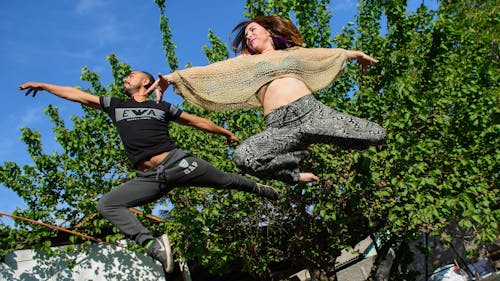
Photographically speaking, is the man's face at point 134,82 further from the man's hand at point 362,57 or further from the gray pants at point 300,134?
the man's hand at point 362,57

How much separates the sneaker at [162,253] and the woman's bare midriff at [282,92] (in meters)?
1.35

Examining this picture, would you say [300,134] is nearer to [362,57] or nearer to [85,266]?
[362,57]

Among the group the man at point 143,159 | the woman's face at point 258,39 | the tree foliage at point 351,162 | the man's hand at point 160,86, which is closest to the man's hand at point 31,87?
the man at point 143,159

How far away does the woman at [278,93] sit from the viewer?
11.3ft

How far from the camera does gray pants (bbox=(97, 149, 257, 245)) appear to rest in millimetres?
3357

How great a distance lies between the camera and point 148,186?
347 centimetres

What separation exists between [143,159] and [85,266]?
7.76 m

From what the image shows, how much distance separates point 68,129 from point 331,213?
19.0 feet

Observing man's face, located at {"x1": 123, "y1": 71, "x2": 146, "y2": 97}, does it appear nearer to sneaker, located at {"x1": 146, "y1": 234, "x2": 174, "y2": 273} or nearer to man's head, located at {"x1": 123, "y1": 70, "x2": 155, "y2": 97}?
man's head, located at {"x1": 123, "y1": 70, "x2": 155, "y2": 97}

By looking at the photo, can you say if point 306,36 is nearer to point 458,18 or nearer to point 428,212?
point 458,18

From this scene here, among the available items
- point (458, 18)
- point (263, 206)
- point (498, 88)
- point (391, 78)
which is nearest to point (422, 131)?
point (391, 78)

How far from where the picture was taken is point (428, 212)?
6273 mm

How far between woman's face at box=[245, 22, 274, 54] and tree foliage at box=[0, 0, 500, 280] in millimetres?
2617

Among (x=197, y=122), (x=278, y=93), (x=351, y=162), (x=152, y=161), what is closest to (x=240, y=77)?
(x=278, y=93)
